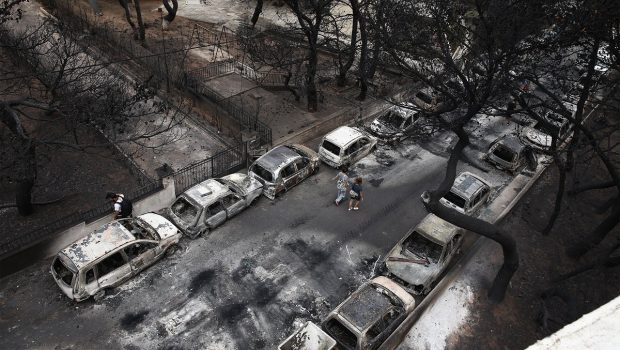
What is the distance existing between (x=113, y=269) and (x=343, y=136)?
1002 centimetres

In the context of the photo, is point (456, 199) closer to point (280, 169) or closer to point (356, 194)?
Result: point (356, 194)

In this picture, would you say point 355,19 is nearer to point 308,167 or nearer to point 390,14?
point 390,14

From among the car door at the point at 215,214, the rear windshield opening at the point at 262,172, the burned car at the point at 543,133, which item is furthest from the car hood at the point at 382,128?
the car door at the point at 215,214

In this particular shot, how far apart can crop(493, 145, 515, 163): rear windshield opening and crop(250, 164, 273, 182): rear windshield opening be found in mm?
9984

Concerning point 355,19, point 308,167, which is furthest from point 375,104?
point 308,167

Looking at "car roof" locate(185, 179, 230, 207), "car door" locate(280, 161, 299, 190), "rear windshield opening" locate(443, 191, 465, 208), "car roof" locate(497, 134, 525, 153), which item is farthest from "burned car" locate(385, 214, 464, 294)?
"car roof" locate(497, 134, 525, 153)

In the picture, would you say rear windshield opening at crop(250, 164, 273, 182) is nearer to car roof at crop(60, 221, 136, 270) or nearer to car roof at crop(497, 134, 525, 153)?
car roof at crop(60, 221, 136, 270)

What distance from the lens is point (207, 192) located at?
48.6 ft

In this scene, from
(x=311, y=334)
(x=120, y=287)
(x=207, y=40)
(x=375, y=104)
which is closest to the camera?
(x=311, y=334)

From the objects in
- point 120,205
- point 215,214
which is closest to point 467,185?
point 215,214

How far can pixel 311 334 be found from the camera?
35.9 feet

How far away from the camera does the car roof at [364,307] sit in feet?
36.8

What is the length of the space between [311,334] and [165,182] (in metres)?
7.57

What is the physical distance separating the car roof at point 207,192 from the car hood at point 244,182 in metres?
0.61
